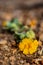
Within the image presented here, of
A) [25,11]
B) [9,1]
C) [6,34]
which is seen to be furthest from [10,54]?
[9,1]

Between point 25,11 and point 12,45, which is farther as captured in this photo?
point 25,11

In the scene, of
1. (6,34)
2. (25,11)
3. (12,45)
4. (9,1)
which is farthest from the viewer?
(9,1)

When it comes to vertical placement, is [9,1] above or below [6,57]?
above

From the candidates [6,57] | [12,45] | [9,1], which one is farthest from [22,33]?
[9,1]

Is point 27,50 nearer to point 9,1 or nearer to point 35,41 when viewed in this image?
point 35,41

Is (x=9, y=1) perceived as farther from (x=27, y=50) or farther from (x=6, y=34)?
(x=27, y=50)

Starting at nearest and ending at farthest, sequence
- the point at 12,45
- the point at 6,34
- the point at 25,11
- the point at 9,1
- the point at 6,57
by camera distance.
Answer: the point at 6,57 → the point at 12,45 → the point at 6,34 → the point at 25,11 → the point at 9,1
